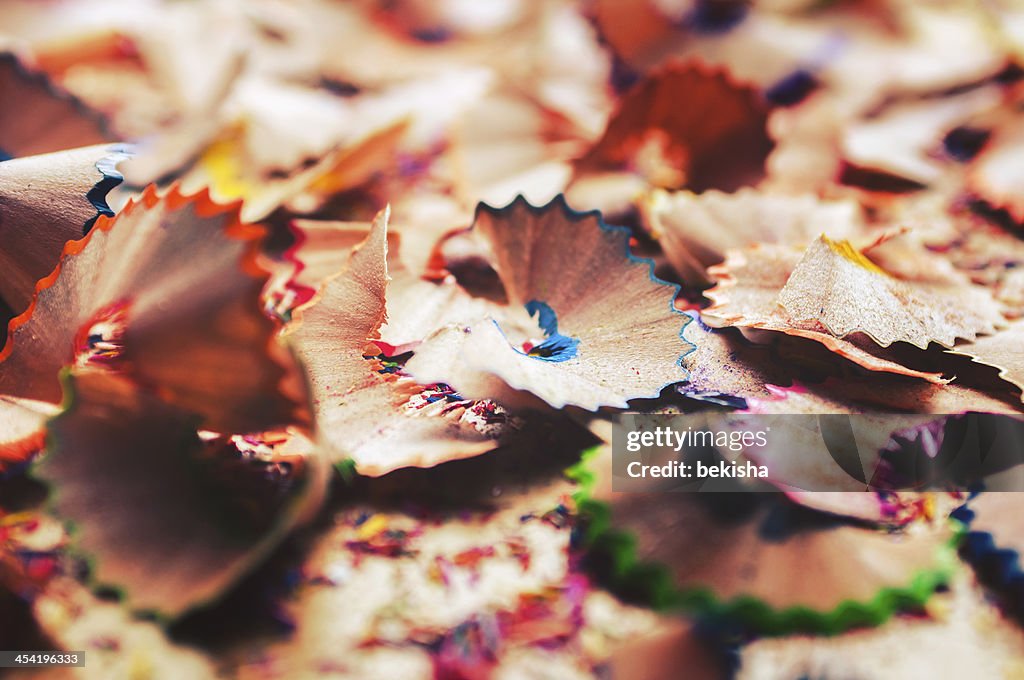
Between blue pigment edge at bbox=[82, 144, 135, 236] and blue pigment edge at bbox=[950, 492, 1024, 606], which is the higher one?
blue pigment edge at bbox=[82, 144, 135, 236]

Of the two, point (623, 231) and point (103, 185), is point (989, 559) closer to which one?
point (623, 231)

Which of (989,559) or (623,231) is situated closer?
(989,559)

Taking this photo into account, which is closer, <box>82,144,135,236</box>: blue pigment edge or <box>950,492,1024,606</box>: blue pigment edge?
<box>950,492,1024,606</box>: blue pigment edge

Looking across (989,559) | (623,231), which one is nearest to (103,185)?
(623,231)

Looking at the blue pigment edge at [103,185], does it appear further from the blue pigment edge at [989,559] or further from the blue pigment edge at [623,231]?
the blue pigment edge at [989,559]

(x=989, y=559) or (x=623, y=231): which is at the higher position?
(x=623, y=231)

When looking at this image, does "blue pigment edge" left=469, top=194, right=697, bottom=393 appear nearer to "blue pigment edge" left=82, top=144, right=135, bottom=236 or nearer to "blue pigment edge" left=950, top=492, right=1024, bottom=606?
"blue pigment edge" left=950, top=492, right=1024, bottom=606

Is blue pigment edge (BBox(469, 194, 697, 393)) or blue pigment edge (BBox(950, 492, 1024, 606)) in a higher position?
blue pigment edge (BBox(469, 194, 697, 393))

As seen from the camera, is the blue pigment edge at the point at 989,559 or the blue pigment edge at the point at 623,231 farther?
the blue pigment edge at the point at 623,231

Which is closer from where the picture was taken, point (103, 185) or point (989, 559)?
point (989, 559)

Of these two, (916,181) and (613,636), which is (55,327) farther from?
(916,181)

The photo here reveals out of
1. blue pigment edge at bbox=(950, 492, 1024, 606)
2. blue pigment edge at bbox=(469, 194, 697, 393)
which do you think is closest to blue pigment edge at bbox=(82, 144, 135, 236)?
blue pigment edge at bbox=(469, 194, 697, 393)

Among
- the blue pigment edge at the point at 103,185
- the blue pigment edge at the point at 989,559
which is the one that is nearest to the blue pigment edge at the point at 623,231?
the blue pigment edge at the point at 989,559
